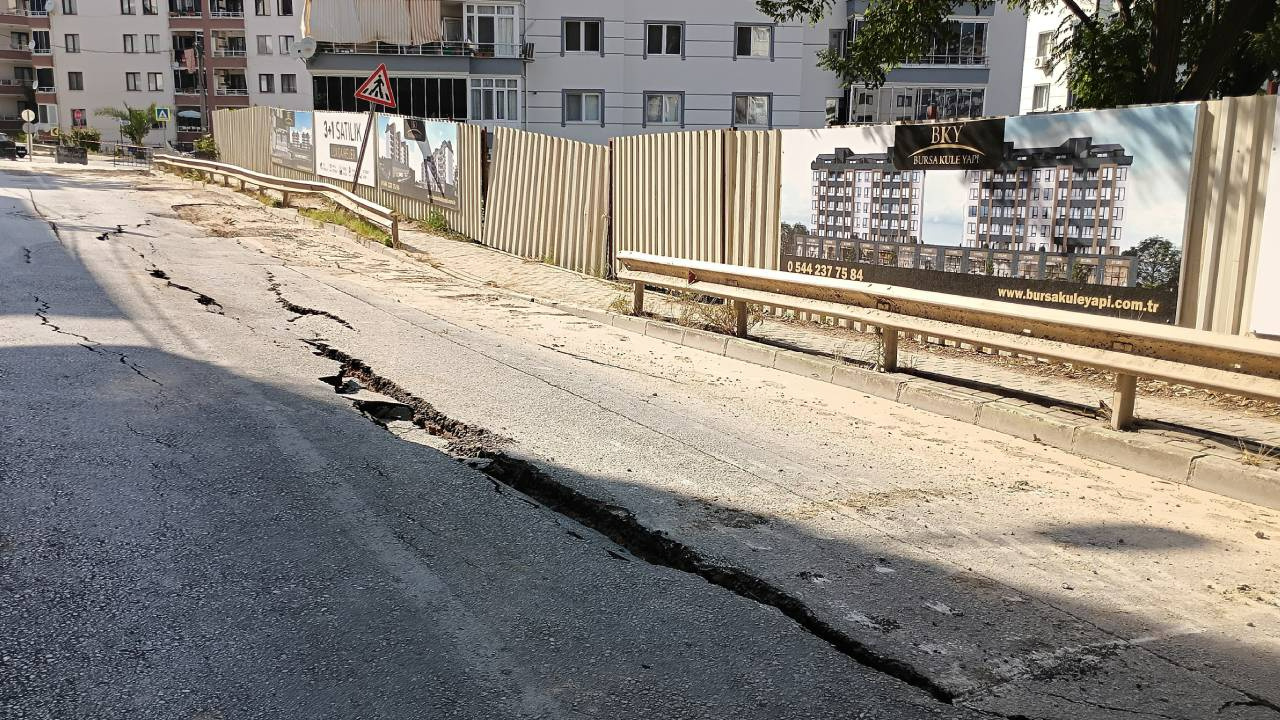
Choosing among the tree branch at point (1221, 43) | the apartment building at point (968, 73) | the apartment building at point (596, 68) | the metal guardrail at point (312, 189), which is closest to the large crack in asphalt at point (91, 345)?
the metal guardrail at point (312, 189)

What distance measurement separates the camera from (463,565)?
15.9 feet

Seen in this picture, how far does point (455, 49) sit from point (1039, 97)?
100 ft

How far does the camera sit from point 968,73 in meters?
50.4

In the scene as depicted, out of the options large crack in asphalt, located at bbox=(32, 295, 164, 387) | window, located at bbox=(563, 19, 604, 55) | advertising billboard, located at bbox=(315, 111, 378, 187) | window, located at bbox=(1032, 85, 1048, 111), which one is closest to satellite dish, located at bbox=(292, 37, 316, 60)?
advertising billboard, located at bbox=(315, 111, 378, 187)

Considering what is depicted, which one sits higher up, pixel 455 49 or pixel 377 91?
pixel 455 49

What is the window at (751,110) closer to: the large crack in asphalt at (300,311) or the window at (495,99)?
the window at (495,99)

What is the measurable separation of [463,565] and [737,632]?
1.35 metres

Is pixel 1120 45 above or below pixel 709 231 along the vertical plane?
above

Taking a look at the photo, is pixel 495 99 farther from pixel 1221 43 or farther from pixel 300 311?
pixel 300 311

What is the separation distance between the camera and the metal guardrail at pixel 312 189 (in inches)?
766

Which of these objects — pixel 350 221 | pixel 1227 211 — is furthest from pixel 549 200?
pixel 1227 211

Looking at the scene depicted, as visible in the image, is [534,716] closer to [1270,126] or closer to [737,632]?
[737,632]

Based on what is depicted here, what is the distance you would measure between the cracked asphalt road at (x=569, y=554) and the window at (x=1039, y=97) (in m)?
50.9

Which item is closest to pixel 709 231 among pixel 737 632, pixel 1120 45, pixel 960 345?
pixel 960 345
